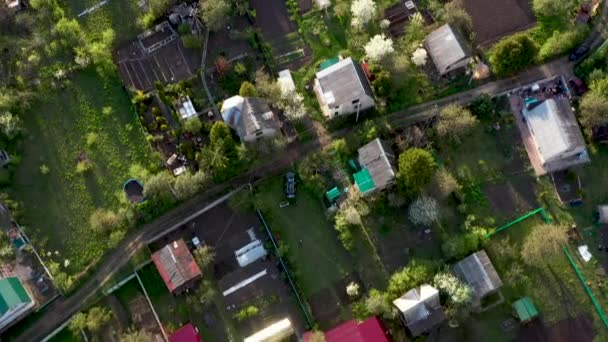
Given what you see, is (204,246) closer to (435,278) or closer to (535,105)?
(435,278)

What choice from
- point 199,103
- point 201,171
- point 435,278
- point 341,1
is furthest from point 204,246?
point 341,1

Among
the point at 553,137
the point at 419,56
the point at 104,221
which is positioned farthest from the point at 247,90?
the point at 553,137

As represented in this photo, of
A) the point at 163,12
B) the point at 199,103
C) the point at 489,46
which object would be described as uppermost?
the point at 163,12

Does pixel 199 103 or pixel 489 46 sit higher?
pixel 199 103

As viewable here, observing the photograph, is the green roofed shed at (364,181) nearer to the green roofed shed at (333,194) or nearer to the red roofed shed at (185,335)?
the green roofed shed at (333,194)

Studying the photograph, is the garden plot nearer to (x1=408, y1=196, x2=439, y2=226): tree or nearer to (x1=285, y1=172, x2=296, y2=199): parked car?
(x1=285, y1=172, x2=296, y2=199): parked car

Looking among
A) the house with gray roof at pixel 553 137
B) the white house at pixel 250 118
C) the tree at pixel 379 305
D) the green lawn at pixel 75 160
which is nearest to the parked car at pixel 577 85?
the house with gray roof at pixel 553 137

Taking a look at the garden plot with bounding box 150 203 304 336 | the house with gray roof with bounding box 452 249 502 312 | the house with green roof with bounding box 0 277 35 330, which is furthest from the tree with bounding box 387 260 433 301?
the house with green roof with bounding box 0 277 35 330
